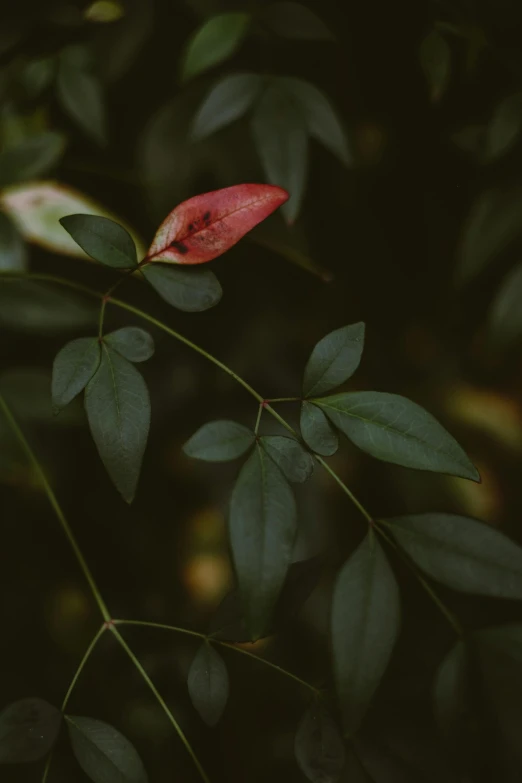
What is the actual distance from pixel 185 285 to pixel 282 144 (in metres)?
0.26

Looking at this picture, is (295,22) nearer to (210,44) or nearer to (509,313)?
(210,44)

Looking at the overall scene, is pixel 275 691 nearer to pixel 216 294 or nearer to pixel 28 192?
pixel 216 294

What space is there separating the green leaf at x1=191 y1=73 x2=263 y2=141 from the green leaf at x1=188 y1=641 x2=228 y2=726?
0.47 meters

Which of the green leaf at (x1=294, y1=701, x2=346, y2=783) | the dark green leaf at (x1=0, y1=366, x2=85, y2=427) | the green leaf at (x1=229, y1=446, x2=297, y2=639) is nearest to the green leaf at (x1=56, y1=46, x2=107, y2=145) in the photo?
the dark green leaf at (x1=0, y1=366, x2=85, y2=427)

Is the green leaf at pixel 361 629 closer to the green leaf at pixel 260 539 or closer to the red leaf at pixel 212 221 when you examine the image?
the green leaf at pixel 260 539

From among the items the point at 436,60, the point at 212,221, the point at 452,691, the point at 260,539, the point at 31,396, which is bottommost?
the point at 31,396

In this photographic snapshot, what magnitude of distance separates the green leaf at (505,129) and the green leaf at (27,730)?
0.61 meters

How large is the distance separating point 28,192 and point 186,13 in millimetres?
321

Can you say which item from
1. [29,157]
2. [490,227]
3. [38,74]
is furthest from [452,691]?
[38,74]

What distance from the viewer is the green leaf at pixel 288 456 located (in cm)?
44

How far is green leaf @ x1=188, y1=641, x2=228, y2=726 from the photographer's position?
457mm

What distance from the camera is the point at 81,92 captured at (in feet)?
2.48

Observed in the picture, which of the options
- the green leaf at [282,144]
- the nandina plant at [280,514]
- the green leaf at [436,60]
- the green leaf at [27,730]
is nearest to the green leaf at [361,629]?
the nandina plant at [280,514]

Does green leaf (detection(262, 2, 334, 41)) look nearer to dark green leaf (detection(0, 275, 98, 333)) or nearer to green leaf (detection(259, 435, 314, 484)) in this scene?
dark green leaf (detection(0, 275, 98, 333))
